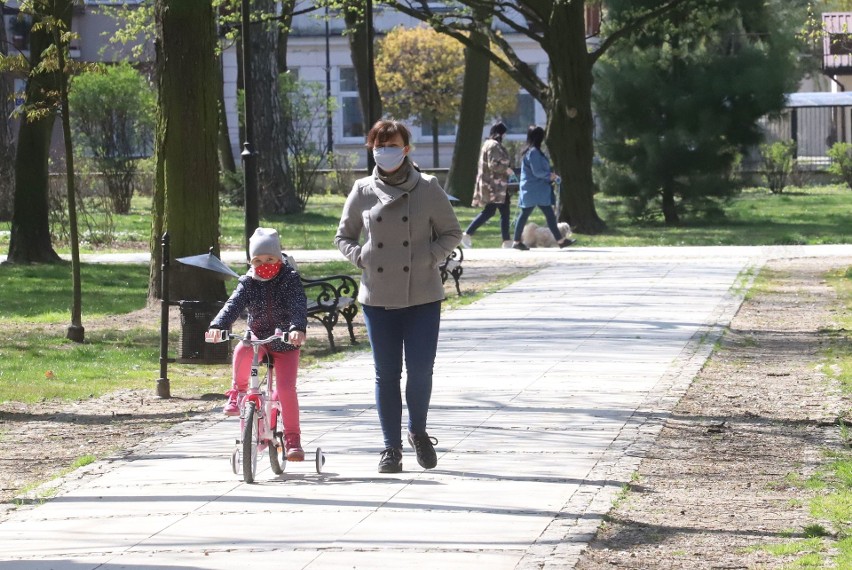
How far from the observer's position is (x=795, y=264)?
20047 millimetres

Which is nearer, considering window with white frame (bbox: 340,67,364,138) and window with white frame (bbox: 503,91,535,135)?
window with white frame (bbox: 503,91,535,135)

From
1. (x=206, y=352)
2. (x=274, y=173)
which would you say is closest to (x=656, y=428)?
(x=206, y=352)

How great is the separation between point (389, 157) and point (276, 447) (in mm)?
1547

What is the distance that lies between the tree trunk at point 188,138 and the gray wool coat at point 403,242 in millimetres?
7017

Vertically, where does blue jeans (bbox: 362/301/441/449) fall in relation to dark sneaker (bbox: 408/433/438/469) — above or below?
above

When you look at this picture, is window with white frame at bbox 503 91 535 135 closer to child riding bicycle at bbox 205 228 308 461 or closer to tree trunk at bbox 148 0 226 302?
tree trunk at bbox 148 0 226 302

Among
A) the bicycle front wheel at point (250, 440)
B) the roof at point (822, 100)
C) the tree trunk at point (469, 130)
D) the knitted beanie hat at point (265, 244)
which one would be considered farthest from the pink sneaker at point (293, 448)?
the roof at point (822, 100)

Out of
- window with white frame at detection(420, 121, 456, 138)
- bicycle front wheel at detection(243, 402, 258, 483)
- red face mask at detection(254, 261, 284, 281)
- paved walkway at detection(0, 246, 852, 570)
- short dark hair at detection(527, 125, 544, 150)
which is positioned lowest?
paved walkway at detection(0, 246, 852, 570)

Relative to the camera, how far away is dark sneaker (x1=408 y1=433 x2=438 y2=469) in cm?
770

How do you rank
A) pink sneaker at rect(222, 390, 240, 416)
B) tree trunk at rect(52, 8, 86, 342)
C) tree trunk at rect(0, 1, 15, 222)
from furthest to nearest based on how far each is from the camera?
tree trunk at rect(0, 1, 15, 222) → tree trunk at rect(52, 8, 86, 342) → pink sneaker at rect(222, 390, 240, 416)

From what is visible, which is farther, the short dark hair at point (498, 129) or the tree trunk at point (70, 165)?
the short dark hair at point (498, 129)

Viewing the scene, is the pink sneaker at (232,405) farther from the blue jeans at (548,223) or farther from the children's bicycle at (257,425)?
the blue jeans at (548,223)

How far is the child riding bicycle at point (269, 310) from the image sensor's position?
7527mm

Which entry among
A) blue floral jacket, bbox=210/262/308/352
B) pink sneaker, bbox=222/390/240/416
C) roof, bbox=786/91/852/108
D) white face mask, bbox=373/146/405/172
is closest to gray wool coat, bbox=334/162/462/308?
white face mask, bbox=373/146/405/172
